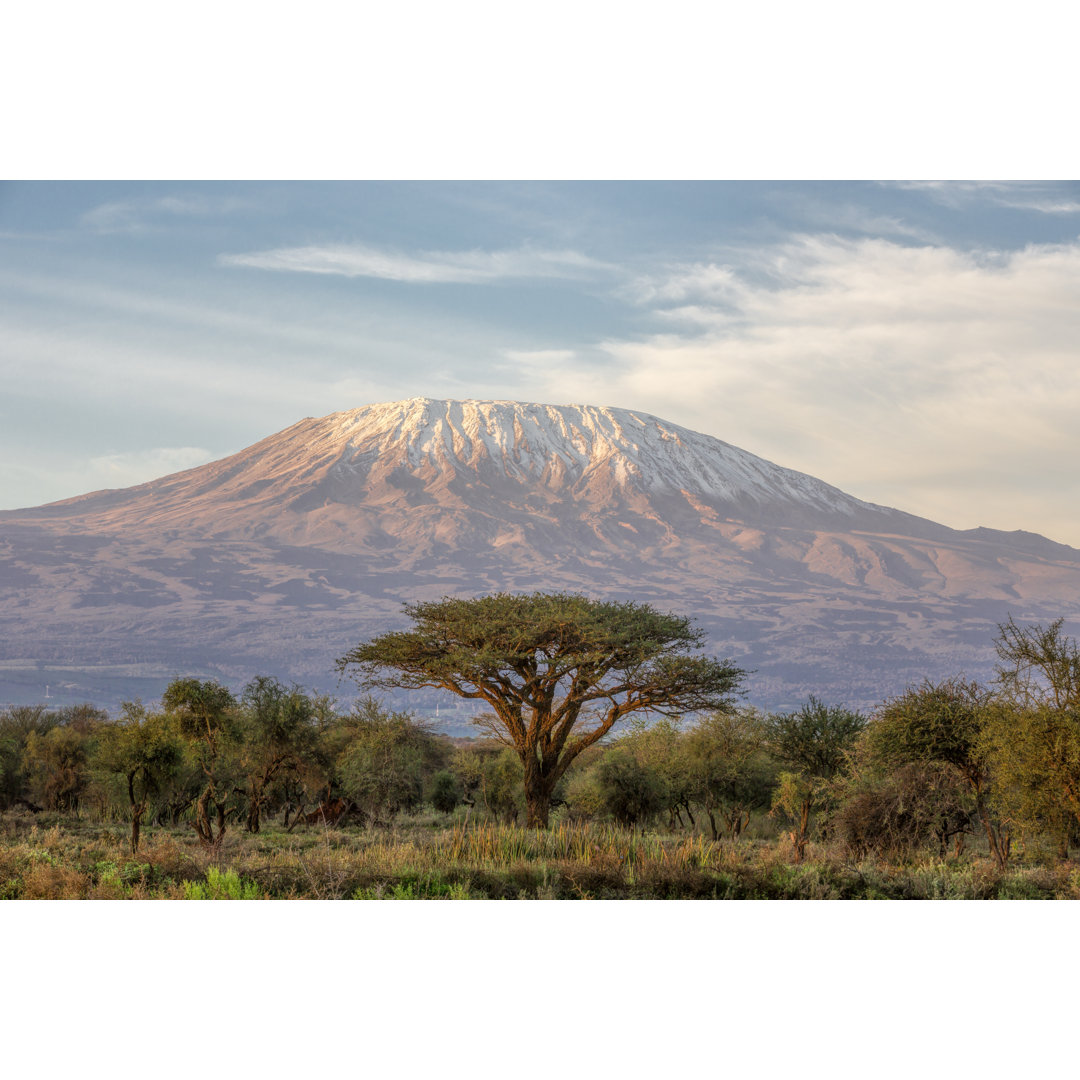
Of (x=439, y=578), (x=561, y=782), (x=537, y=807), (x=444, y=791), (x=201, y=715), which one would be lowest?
(x=444, y=791)

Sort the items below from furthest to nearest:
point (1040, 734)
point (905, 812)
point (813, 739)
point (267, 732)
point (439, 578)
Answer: point (439, 578) → point (813, 739) → point (267, 732) → point (905, 812) → point (1040, 734)

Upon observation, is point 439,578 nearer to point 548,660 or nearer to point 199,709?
point 548,660

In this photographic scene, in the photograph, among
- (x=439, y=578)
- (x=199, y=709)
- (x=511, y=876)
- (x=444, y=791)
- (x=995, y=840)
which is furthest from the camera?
(x=439, y=578)

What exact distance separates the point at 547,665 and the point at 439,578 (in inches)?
5684

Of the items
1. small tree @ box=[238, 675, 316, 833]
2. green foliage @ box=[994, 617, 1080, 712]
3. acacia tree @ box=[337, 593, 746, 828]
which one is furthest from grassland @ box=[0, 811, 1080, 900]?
small tree @ box=[238, 675, 316, 833]

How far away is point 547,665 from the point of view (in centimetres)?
1770

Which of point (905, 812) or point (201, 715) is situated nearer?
point (905, 812)

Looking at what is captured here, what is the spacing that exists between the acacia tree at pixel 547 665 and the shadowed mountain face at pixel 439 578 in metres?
102

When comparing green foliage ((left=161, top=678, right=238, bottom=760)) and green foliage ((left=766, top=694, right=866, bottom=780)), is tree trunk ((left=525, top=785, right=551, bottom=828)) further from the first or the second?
green foliage ((left=766, top=694, right=866, bottom=780))

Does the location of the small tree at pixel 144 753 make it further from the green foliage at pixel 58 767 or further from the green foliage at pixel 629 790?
the green foliage at pixel 629 790

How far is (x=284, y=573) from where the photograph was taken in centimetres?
16912

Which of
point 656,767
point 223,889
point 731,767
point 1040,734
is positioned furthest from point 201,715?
point 731,767

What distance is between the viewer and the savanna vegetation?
1000 cm

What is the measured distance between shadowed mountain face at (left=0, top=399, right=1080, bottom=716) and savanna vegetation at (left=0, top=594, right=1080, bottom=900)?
9420 cm
